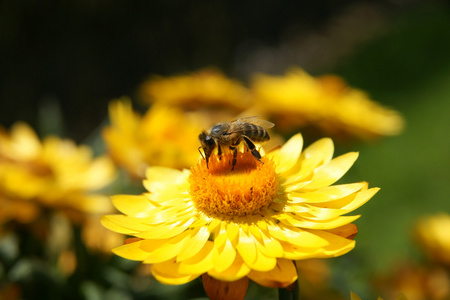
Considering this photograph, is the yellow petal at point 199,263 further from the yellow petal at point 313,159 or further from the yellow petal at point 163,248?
the yellow petal at point 313,159

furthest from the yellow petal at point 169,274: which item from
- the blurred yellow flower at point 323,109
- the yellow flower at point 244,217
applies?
the blurred yellow flower at point 323,109

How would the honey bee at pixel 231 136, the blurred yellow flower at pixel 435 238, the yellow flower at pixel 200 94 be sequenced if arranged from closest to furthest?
the honey bee at pixel 231 136, the blurred yellow flower at pixel 435 238, the yellow flower at pixel 200 94

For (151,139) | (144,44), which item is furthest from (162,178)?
(144,44)

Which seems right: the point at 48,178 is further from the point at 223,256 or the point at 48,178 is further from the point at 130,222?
the point at 223,256

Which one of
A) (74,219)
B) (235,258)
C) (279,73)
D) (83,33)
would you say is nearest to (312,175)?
(235,258)

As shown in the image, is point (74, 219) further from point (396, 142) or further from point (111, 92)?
point (396, 142)
